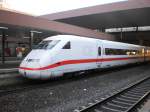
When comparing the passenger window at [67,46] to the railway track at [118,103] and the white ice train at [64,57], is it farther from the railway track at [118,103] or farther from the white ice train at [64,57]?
the railway track at [118,103]

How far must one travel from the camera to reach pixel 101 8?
33094mm

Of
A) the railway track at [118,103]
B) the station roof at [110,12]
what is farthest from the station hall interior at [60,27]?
the railway track at [118,103]

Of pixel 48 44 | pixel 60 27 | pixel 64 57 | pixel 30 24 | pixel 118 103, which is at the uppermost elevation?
pixel 60 27

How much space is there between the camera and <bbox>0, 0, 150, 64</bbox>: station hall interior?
19.0 meters

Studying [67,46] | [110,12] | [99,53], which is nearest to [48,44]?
[67,46]

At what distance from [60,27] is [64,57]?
11574mm

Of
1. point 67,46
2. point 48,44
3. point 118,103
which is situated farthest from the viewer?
point 67,46

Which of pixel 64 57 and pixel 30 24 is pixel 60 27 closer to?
pixel 30 24

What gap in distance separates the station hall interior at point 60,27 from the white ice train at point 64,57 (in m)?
6.05

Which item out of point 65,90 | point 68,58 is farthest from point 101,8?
point 65,90

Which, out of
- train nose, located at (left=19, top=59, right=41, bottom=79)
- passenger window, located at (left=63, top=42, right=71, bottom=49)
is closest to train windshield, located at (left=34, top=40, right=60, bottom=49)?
passenger window, located at (left=63, top=42, right=71, bottom=49)

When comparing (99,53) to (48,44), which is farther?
(99,53)

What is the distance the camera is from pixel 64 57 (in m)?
12.5

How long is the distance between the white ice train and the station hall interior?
6.05 meters
